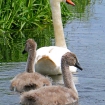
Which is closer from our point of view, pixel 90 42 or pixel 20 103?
pixel 20 103

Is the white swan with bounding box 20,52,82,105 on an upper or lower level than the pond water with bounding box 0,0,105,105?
upper

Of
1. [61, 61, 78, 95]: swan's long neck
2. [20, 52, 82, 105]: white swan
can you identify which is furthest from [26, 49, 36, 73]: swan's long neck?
[20, 52, 82, 105]: white swan

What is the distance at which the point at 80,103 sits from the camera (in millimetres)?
10469

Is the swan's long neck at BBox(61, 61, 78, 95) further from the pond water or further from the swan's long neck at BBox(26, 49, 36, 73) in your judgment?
the swan's long neck at BBox(26, 49, 36, 73)

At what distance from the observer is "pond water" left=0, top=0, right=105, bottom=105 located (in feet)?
35.4

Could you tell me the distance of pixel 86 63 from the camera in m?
13.0

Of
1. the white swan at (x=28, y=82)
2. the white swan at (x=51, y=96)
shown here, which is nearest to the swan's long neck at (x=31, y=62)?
the white swan at (x=28, y=82)

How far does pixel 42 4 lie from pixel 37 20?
0.71 metres

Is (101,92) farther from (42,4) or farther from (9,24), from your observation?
(42,4)

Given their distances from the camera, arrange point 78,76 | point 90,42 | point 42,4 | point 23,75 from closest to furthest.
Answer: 1. point 23,75
2. point 78,76
3. point 90,42
4. point 42,4

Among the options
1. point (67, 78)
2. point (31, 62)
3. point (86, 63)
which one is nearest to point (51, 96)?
point (67, 78)

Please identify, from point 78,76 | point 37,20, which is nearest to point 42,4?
point 37,20

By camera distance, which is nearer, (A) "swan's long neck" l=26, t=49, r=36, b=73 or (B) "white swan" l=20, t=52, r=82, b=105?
(B) "white swan" l=20, t=52, r=82, b=105

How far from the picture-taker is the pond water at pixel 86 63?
35.4 feet
